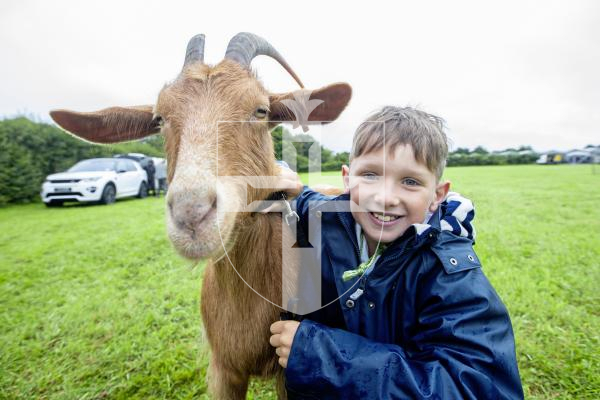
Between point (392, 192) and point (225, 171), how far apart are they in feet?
2.66

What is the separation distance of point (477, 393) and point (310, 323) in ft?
2.44

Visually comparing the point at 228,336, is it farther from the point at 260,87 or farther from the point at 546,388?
the point at 546,388

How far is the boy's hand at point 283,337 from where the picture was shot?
161cm

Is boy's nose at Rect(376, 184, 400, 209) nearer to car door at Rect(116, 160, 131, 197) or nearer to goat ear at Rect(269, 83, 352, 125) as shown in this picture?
goat ear at Rect(269, 83, 352, 125)

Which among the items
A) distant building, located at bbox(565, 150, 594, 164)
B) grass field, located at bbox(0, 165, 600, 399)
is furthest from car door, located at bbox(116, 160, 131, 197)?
distant building, located at bbox(565, 150, 594, 164)

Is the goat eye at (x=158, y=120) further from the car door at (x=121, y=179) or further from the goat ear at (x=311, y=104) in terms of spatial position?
the car door at (x=121, y=179)

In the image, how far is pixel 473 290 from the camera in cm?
142

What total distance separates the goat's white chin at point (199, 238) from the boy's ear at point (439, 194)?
116cm

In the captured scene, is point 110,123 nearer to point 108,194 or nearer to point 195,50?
point 195,50

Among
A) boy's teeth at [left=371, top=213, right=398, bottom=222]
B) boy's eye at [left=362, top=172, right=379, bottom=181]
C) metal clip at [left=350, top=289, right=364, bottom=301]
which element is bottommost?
metal clip at [left=350, top=289, right=364, bottom=301]

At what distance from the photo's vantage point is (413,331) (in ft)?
5.35

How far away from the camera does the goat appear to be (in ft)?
4.25

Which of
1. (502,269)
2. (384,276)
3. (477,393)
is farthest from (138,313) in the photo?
(502,269)

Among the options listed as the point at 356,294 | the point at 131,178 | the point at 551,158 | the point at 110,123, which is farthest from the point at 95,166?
the point at 551,158
